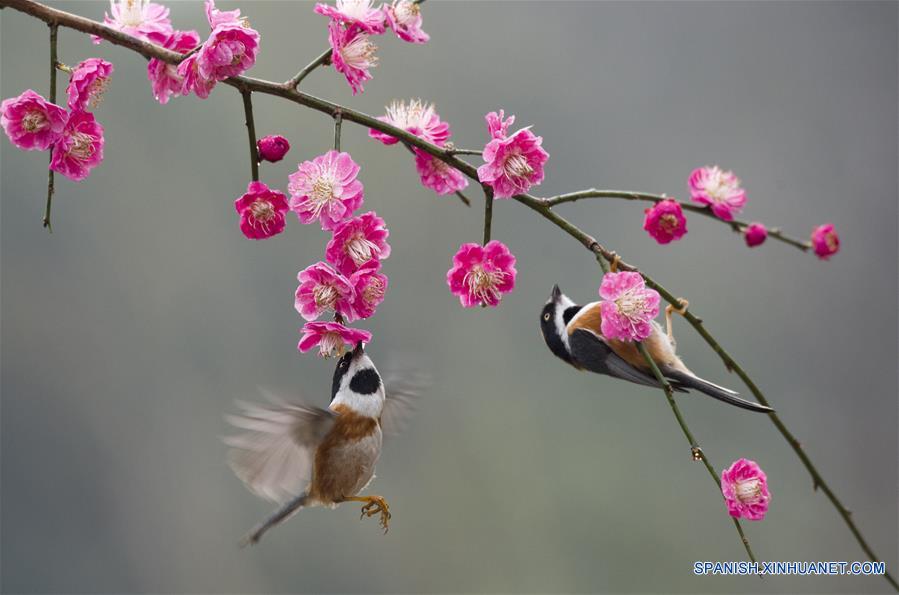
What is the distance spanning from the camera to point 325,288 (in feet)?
2.89

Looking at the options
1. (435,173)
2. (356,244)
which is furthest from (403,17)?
(356,244)

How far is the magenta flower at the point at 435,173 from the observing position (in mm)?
1036

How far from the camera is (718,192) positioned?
3.60ft

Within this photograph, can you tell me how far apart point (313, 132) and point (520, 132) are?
3.02 m

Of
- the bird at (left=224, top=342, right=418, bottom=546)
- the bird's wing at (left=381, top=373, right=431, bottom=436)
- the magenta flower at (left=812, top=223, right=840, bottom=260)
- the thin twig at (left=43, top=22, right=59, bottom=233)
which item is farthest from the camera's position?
the bird's wing at (left=381, top=373, right=431, bottom=436)

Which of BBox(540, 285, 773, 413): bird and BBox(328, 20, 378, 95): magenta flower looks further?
BBox(540, 285, 773, 413): bird

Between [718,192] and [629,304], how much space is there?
297 millimetres

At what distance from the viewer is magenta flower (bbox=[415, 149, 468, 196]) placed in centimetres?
104

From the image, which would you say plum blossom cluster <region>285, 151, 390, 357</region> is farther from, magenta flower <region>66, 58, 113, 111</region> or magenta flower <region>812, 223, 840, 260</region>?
magenta flower <region>812, 223, 840, 260</region>

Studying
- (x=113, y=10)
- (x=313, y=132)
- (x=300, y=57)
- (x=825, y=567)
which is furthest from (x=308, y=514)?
Answer: (x=113, y=10)

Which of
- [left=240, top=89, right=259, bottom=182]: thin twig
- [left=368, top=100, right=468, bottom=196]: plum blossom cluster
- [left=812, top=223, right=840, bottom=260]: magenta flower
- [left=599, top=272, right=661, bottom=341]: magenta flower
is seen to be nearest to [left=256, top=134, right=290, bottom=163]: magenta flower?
[left=240, top=89, right=259, bottom=182]: thin twig

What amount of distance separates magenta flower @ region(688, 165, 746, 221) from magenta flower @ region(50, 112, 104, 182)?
0.75 metres

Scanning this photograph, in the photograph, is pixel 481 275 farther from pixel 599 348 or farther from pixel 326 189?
pixel 599 348

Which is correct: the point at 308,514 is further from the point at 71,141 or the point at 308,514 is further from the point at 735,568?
the point at 71,141
